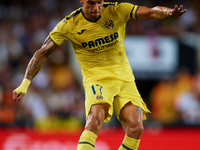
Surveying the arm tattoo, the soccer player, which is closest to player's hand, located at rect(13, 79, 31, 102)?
the soccer player

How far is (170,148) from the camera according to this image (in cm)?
680

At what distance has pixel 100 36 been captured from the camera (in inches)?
185

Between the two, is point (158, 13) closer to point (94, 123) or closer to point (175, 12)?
point (175, 12)

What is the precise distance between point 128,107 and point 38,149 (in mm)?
2750

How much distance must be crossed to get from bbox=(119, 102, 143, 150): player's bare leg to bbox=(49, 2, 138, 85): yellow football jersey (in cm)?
44

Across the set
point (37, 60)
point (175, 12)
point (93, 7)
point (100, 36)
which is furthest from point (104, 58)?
point (175, 12)

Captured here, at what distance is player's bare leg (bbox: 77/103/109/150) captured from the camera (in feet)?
13.9

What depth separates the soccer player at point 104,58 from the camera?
14.8 ft

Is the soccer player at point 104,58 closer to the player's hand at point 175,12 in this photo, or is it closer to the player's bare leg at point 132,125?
the player's bare leg at point 132,125

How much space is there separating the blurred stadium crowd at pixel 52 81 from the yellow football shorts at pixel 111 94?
3.80 m

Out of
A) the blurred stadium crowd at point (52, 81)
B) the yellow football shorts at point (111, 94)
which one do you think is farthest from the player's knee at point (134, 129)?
the blurred stadium crowd at point (52, 81)

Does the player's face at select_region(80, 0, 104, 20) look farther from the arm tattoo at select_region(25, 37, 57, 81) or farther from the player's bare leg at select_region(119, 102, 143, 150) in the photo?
the player's bare leg at select_region(119, 102, 143, 150)

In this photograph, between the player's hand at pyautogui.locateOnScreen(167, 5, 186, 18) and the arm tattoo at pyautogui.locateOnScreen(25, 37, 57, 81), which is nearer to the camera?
the player's hand at pyautogui.locateOnScreen(167, 5, 186, 18)

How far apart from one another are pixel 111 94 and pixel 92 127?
521 mm
